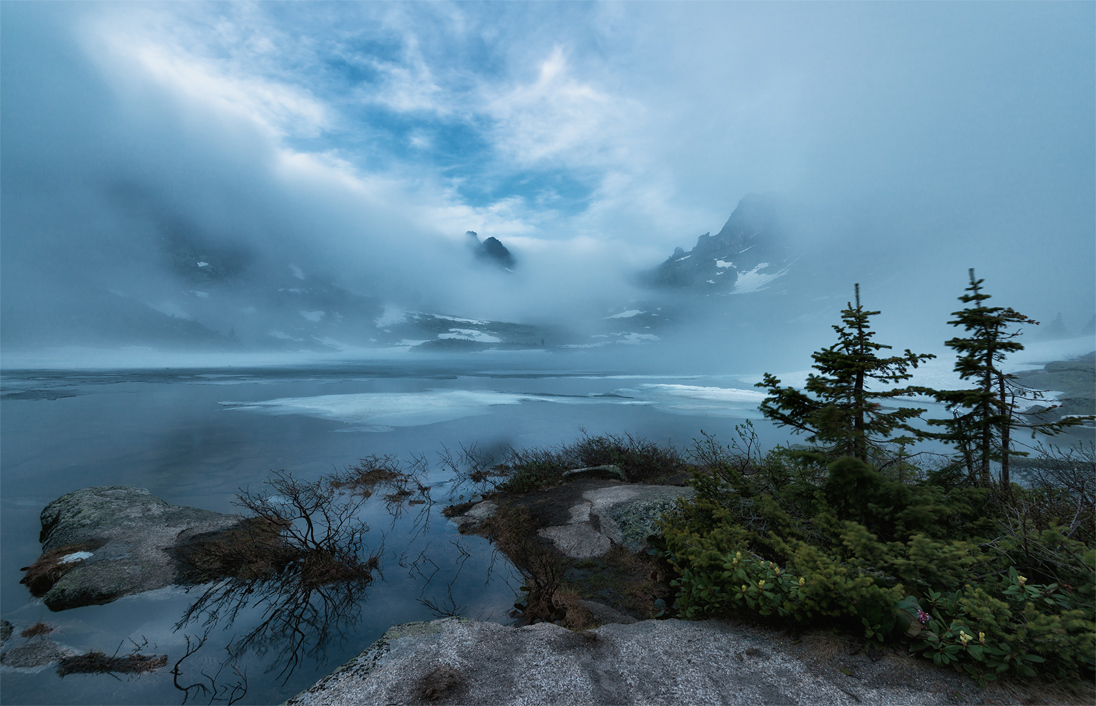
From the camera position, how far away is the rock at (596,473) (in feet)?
40.8

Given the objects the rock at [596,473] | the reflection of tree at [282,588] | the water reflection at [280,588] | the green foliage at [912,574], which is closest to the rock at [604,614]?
the green foliage at [912,574]

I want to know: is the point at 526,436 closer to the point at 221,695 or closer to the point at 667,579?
the point at 667,579

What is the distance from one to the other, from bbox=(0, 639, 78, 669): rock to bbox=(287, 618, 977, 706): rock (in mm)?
4793

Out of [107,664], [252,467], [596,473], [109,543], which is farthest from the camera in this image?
[252,467]

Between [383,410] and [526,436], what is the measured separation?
12963mm

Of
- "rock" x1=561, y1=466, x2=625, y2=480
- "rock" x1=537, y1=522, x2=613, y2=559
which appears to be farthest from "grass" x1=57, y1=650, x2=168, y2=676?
"rock" x1=561, y1=466, x2=625, y2=480

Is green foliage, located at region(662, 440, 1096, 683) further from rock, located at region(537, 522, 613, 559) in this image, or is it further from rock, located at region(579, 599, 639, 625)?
A: rock, located at region(537, 522, 613, 559)

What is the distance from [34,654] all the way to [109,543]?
122 inches

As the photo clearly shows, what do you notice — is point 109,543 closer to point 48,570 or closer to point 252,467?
point 48,570

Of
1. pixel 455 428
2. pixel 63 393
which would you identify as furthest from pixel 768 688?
pixel 63 393

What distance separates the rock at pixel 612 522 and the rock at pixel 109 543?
746cm

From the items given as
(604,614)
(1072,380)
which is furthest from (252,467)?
(1072,380)

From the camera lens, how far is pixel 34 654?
17.4ft

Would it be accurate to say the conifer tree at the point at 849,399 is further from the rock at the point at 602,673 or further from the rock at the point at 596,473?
the rock at the point at 596,473
